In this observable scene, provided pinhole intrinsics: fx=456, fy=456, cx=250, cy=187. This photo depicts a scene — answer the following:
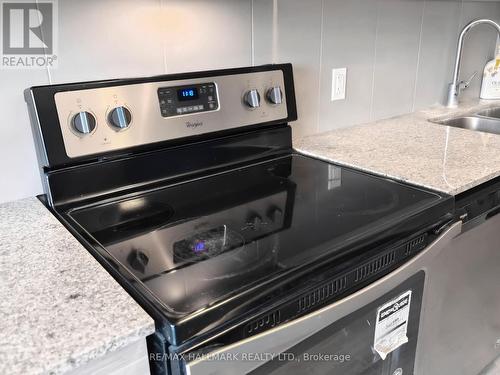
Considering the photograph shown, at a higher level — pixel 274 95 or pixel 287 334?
pixel 274 95

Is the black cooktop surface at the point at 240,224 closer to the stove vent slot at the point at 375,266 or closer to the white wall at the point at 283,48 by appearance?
the stove vent slot at the point at 375,266

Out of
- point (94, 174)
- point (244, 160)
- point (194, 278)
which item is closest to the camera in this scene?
point (194, 278)

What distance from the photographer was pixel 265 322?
2.31ft

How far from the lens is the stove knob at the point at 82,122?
0.97 meters

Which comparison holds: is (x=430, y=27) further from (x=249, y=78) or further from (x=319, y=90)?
(x=249, y=78)

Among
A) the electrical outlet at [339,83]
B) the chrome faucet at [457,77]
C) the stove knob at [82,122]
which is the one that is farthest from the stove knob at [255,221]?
the chrome faucet at [457,77]

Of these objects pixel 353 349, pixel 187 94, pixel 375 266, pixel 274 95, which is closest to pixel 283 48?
pixel 274 95

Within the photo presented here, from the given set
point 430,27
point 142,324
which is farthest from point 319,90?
point 142,324

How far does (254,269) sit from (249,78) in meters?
0.64

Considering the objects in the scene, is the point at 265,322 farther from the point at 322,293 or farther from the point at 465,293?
the point at 465,293

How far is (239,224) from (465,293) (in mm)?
703

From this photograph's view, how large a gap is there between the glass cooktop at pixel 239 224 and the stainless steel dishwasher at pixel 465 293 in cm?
18

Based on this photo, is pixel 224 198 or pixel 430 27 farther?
pixel 430 27

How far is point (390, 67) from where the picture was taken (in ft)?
5.63
